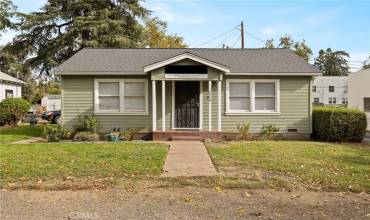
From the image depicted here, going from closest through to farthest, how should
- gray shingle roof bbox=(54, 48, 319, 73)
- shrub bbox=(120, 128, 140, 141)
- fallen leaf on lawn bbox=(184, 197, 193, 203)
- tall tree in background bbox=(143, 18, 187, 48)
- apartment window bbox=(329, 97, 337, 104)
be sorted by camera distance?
1. fallen leaf on lawn bbox=(184, 197, 193, 203)
2. shrub bbox=(120, 128, 140, 141)
3. gray shingle roof bbox=(54, 48, 319, 73)
4. tall tree in background bbox=(143, 18, 187, 48)
5. apartment window bbox=(329, 97, 337, 104)

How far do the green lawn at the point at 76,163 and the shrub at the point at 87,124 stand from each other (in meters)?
3.92

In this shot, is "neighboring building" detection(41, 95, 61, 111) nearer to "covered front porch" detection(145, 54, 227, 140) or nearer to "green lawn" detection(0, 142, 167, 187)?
Answer: "covered front porch" detection(145, 54, 227, 140)

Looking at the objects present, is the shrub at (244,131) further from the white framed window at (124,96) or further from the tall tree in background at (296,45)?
the tall tree in background at (296,45)

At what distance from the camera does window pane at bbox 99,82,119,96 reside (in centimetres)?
1720

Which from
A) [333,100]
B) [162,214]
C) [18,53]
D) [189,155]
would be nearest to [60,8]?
[18,53]

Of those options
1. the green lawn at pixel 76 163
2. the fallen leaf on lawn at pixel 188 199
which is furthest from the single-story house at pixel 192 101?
the fallen leaf on lawn at pixel 188 199

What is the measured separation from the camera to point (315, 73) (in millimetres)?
16547

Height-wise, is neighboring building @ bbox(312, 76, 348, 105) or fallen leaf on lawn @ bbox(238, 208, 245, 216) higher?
neighboring building @ bbox(312, 76, 348, 105)

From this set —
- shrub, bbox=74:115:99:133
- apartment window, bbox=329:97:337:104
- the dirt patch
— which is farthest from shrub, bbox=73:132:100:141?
apartment window, bbox=329:97:337:104

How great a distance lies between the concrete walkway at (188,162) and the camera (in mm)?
8867

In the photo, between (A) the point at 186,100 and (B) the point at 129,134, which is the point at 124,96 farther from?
(A) the point at 186,100

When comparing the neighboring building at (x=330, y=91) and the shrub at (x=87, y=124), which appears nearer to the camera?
the shrub at (x=87, y=124)

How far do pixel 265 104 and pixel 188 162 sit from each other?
784 centimetres

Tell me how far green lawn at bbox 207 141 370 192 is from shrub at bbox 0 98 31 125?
15720mm
